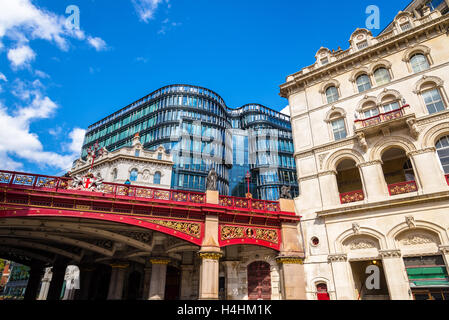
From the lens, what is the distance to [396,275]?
1412 centimetres

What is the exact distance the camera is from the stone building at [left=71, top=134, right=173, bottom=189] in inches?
1474

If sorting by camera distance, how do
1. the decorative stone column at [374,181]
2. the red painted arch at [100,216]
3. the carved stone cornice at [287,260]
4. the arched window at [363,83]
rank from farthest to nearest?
the arched window at [363,83]
the carved stone cornice at [287,260]
the decorative stone column at [374,181]
the red painted arch at [100,216]

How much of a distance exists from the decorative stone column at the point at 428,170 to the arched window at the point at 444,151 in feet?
1.24

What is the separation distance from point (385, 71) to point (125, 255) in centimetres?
2325

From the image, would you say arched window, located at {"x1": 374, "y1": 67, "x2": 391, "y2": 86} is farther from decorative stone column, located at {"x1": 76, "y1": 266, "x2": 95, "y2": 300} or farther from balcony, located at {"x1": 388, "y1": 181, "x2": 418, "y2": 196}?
decorative stone column, located at {"x1": 76, "y1": 266, "x2": 95, "y2": 300}

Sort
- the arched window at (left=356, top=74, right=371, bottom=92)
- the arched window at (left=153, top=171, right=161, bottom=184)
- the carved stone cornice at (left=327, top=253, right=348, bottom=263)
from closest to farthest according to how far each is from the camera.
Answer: the carved stone cornice at (left=327, top=253, right=348, bottom=263) → the arched window at (left=356, top=74, right=371, bottom=92) → the arched window at (left=153, top=171, right=161, bottom=184)

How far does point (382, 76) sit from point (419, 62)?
2163 mm

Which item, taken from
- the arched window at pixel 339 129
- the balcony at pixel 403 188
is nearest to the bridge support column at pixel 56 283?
the arched window at pixel 339 129

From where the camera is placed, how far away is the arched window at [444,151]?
14.9m

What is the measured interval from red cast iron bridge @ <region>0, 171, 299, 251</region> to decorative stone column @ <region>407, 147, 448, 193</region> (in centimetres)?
762

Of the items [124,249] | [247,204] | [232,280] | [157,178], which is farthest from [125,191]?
[157,178]

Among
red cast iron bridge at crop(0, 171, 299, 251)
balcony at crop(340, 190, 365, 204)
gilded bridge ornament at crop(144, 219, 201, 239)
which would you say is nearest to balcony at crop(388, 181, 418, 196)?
balcony at crop(340, 190, 365, 204)

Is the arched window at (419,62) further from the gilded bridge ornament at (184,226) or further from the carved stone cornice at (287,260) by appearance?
the gilded bridge ornament at (184,226)
